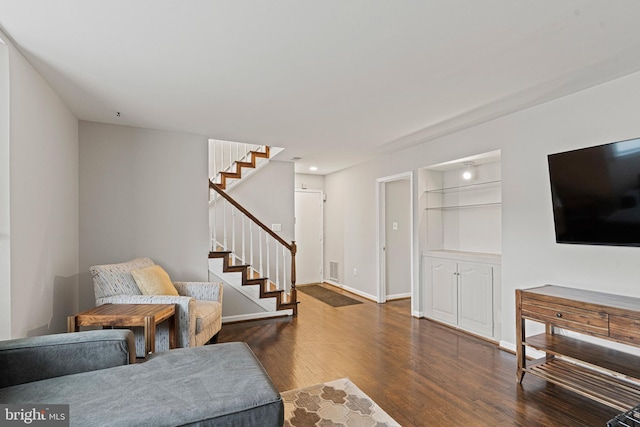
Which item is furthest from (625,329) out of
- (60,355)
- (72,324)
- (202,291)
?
(72,324)

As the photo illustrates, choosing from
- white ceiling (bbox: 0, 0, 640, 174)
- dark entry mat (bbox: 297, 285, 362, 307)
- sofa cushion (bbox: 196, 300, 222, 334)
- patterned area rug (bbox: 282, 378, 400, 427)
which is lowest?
dark entry mat (bbox: 297, 285, 362, 307)

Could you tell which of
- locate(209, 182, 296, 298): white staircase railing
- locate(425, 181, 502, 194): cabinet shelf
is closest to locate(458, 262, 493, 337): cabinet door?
locate(425, 181, 502, 194): cabinet shelf

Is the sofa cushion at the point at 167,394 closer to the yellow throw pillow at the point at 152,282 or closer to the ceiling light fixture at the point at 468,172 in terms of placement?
the yellow throw pillow at the point at 152,282

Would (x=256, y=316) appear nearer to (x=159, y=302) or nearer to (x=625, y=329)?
(x=159, y=302)

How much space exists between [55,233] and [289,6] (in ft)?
8.83

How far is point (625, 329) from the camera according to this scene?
2.00 m

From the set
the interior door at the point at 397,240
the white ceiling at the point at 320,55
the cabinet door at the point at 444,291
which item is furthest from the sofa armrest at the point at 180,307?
the interior door at the point at 397,240

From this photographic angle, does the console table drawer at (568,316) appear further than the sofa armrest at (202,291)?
No

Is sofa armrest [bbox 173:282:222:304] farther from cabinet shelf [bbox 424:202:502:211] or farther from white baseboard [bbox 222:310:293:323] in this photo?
cabinet shelf [bbox 424:202:502:211]

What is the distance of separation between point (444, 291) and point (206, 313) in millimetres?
2851

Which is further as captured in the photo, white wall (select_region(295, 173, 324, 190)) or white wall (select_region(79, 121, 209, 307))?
white wall (select_region(295, 173, 324, 190))

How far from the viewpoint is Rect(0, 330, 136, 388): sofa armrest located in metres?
1.53

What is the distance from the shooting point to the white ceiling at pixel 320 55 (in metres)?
1.65

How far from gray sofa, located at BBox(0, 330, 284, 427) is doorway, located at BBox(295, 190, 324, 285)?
476 cm
